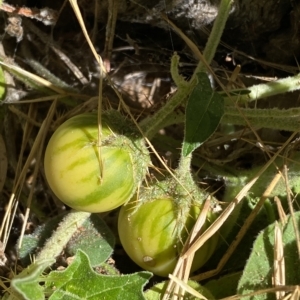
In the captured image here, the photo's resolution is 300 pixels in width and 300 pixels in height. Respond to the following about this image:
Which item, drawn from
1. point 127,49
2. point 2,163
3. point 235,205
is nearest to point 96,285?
point 235,205

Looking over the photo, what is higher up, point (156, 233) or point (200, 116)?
point (200, 116)

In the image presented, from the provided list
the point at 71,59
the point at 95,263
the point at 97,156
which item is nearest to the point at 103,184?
the point at 97,156

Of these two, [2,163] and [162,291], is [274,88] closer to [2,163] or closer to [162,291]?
[162,291]

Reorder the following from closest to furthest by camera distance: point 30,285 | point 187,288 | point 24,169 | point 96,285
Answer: point 30,285, point 96,285, point 187,288, point 24,169

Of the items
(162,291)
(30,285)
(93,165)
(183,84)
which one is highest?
(183,84)

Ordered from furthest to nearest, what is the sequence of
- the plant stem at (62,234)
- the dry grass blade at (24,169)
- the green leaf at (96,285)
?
the dry grass blade at (24,169) → the plant stem at (62,234) → the green leaf at (96,285)

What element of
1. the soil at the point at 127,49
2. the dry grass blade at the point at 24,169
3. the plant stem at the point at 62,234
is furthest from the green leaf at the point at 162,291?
the dry grass blade at the point at 24,169

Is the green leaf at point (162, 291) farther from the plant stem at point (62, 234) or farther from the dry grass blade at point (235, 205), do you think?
the plant stem at point (62, 234)
